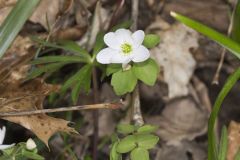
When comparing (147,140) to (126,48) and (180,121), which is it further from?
(180,121)

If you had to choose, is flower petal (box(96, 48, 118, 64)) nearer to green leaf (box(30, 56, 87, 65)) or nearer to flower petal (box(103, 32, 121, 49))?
flower petal (box(103, 32, 121, 49))

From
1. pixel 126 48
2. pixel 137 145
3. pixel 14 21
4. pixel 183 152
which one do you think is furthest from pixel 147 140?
pixel 183 152

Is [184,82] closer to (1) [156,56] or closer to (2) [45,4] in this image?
(1) [156,56]

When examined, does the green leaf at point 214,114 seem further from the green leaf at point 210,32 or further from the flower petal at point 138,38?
the flower petal at point 138,38

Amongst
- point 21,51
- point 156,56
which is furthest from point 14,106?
point 156,56

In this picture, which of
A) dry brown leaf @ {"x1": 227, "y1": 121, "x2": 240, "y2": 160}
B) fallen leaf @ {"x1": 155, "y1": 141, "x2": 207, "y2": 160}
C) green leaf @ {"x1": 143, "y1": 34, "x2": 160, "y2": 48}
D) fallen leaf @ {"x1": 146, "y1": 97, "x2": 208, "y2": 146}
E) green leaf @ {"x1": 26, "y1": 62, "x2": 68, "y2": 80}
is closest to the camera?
green leaf @ {"x1": 143, "y1": 34, "x2": 160, "y2": 48}

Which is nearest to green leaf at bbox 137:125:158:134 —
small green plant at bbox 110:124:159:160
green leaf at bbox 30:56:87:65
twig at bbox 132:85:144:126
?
small green plant at bbox 110:124:159:160

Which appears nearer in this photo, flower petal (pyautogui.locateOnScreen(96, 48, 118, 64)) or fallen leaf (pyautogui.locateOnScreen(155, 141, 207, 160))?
flower petal (pyautogui.locateOnScreen(96, 48, 118, 64))
